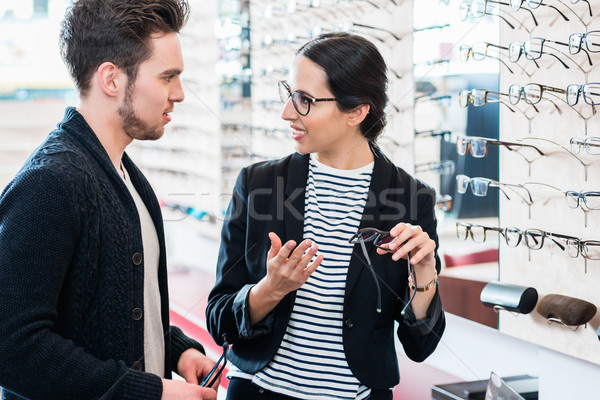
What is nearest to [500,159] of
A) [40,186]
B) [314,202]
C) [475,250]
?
[475,250]

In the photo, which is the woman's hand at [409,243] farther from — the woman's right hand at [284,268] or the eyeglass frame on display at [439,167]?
the eyeglass frame on display at [439,167]

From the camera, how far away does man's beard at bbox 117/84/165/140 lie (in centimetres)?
118

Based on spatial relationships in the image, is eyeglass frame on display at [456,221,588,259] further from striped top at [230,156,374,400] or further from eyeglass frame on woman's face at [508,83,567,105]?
striped top at [230,156,374,400]

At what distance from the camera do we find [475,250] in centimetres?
206

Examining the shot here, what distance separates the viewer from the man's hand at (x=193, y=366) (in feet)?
4.44

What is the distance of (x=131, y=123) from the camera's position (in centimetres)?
120

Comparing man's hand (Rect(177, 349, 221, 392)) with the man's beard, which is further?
man's hand (Rect(177, 349, 221, 392))

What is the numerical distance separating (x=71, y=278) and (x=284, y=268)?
39cm

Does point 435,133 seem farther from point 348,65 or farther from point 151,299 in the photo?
point 151,299

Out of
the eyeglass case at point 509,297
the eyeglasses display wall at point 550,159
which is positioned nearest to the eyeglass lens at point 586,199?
the eyeglasses display wall at point 550,159

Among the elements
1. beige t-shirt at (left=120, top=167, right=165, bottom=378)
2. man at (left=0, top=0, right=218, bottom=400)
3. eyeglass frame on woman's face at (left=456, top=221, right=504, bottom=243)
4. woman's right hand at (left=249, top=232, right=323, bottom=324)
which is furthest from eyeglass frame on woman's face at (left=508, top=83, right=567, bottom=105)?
beige t-shirt at (left=120, top=167, right=165, bottom=378)

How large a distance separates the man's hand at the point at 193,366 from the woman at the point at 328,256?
0.08 metres

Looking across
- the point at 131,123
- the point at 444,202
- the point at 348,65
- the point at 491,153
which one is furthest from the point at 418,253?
the point at 444,202

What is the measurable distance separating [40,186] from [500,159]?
127 centimetres
